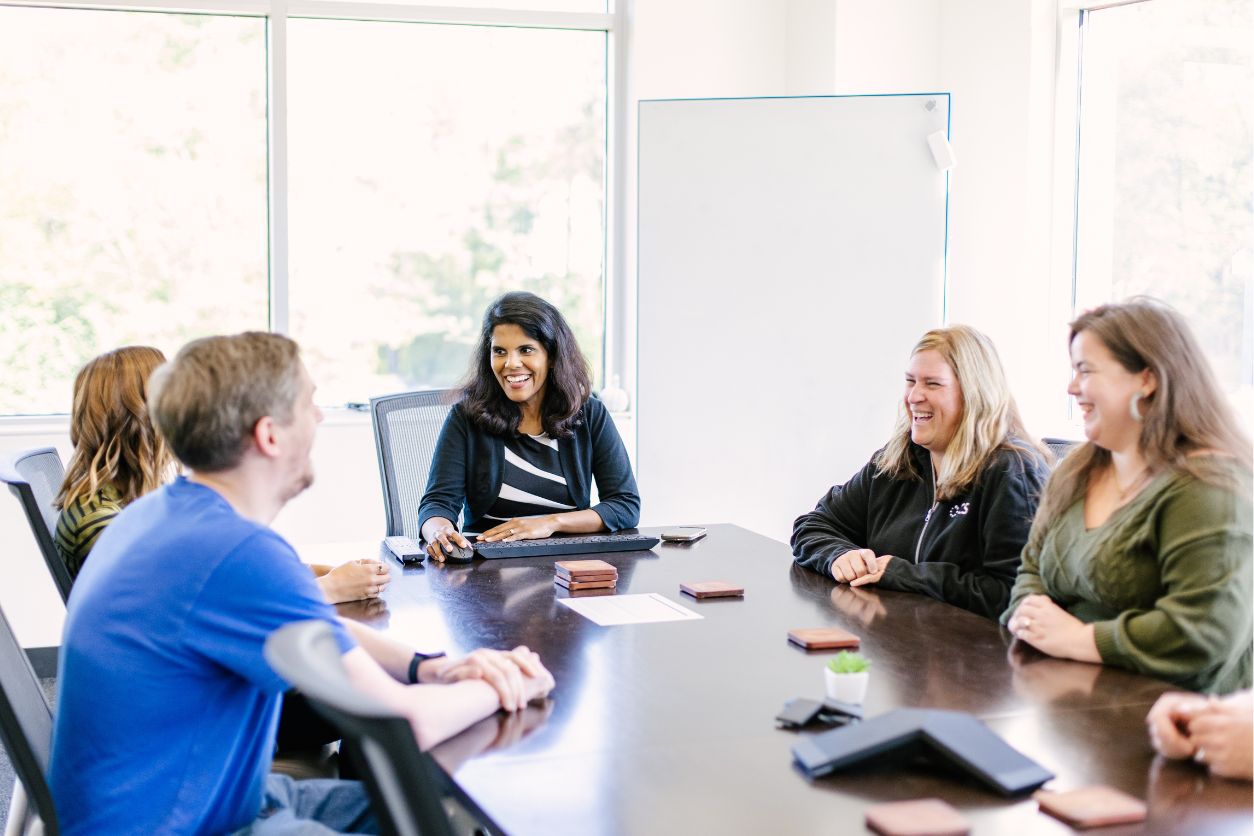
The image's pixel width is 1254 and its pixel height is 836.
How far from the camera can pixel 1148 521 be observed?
2088 millimetres

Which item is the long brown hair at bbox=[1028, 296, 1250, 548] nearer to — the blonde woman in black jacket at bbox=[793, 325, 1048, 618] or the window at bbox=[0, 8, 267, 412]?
the blonde woman in black jacket at bbox=[793, 325, 1048, 618]

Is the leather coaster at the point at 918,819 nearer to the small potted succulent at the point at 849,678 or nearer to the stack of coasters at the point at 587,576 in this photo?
the small potted succulent at the point at 849,678

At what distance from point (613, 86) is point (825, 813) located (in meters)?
4.29

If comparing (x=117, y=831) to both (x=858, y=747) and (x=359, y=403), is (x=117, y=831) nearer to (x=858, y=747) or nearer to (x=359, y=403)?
(x=858, y=747)

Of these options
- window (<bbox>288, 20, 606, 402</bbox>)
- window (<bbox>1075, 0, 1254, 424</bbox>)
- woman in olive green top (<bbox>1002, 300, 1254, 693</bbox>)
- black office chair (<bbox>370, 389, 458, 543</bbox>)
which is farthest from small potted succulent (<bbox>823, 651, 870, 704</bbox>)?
window (<bbox>288, 20, 606, 402</bbox>)

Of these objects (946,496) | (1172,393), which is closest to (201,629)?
(1172,393)

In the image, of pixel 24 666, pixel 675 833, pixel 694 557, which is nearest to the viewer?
pixel 675 833

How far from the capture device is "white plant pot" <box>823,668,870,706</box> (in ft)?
5.98

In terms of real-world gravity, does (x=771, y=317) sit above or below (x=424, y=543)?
above

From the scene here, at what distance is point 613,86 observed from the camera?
5.33 meters

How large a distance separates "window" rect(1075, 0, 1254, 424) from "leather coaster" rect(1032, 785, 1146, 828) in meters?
2.73

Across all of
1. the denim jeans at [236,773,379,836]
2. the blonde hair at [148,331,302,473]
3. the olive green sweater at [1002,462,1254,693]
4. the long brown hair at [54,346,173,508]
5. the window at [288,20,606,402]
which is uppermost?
the window at [288,20,606,402]

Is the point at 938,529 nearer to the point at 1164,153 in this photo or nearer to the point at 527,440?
the point at 527,440

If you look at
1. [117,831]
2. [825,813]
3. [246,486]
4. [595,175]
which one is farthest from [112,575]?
[595,175]
